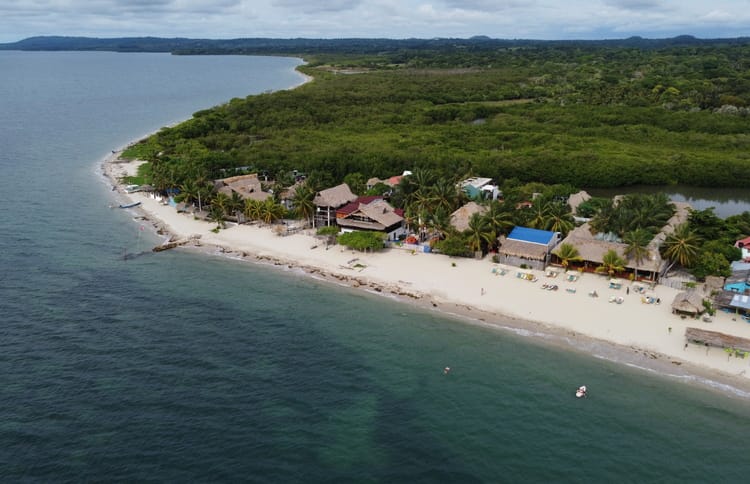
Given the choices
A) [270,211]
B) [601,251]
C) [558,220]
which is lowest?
[601,251]

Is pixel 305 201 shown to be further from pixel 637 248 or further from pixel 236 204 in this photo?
pixel 637 248

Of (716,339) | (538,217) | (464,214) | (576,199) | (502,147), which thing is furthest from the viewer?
(502,147)

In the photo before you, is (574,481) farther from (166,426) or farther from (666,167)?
(666,167)

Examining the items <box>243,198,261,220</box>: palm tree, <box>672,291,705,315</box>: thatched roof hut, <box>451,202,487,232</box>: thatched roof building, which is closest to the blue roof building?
<box>451,202,487,232</box>: thatched roof building

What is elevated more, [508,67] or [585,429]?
[508,67]

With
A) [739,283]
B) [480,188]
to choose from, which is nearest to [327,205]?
[480,188]

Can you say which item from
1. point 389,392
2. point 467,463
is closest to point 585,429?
point 467,463

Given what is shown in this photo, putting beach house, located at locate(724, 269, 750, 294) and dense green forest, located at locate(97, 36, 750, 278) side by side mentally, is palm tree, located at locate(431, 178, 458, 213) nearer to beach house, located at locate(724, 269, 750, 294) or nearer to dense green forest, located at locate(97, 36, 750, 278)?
dense green forest, located at locate(97, 36, 750, 278)
